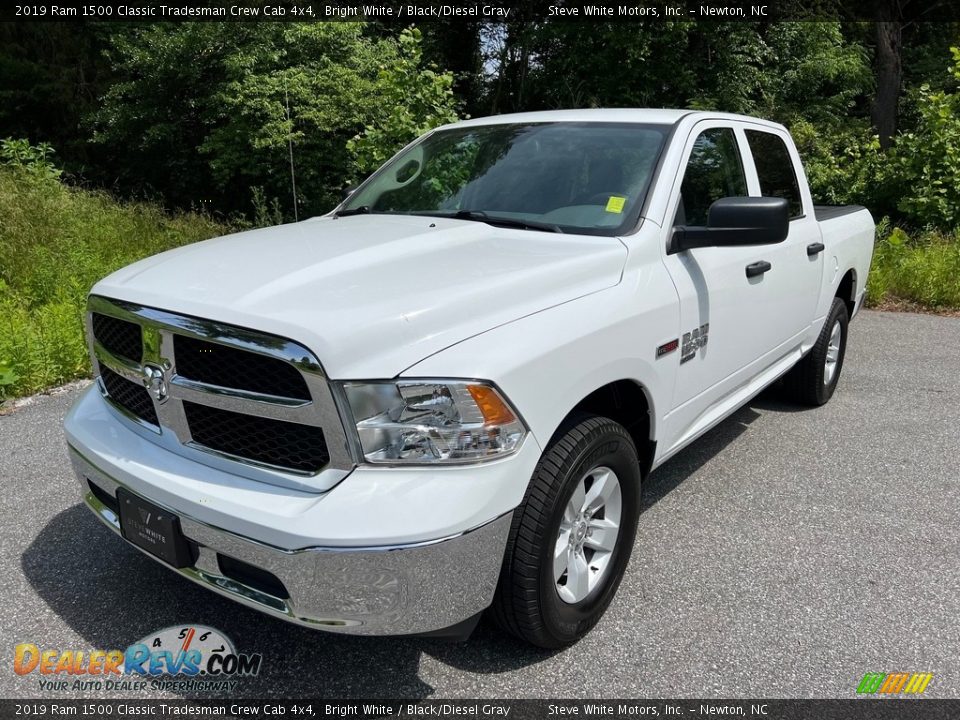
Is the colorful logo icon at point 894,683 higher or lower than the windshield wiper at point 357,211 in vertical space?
lower

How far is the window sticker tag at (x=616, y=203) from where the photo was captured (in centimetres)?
297

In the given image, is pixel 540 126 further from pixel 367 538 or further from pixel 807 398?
pixel 807 398

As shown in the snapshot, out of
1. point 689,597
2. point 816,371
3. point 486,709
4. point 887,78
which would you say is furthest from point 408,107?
point 887,78

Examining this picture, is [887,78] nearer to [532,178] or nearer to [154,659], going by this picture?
[532,178]

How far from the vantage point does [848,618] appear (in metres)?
2.73

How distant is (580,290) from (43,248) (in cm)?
663

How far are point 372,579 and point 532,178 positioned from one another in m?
2.02

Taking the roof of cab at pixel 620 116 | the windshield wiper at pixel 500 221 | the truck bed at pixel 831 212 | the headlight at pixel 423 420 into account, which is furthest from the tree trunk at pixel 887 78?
the headlight at pixel 423 420

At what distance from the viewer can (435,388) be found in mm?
1979

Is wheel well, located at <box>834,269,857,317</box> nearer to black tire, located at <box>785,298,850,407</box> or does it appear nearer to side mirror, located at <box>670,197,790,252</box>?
black tire, located at <box>785,298,850,407</box>

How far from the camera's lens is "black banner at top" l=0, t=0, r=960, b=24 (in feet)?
47.6

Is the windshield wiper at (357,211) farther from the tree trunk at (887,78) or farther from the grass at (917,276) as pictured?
the tree trunk at (887,78)

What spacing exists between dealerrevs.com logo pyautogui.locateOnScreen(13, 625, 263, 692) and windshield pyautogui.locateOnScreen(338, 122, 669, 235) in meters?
1.94

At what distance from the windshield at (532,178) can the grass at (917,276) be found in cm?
676
